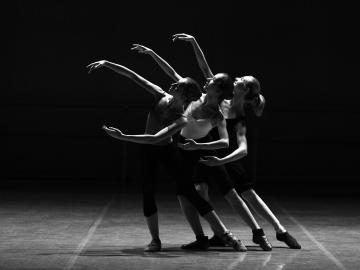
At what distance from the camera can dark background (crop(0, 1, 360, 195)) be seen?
14406 millimetres

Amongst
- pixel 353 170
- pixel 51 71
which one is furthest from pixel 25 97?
pixel 353 170

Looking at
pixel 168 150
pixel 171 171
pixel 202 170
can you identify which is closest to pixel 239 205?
pixel 202 170

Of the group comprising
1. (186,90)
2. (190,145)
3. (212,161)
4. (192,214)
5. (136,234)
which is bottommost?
(136,234)

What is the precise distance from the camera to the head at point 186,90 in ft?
23.0

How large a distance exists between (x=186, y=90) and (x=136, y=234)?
6.37 feet

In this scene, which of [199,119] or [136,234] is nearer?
[199,119]

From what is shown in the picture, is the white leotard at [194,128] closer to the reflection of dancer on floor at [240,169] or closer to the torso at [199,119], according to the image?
Answer: the torso at [199,119]

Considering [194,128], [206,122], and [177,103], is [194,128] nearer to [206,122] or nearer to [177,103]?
[206,122]

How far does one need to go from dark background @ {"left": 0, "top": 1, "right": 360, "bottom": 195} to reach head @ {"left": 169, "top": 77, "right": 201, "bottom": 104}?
286 inches

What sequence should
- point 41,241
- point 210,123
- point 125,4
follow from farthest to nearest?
point 125,4, point 41,241, point 210,123

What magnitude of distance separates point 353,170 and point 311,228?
5.78 meters

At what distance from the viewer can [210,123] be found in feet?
23.7

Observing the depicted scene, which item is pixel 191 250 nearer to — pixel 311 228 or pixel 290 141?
pixel 311 228

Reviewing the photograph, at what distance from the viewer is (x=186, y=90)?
703cm
